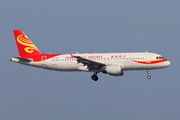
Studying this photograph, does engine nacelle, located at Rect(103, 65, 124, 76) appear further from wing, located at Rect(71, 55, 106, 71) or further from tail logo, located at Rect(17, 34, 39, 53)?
tail logo, located at Rect(17, 34, 39, 53)

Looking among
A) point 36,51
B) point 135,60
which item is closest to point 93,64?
point 135,60

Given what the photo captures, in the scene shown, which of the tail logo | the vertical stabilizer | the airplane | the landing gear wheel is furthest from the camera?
the tail logo

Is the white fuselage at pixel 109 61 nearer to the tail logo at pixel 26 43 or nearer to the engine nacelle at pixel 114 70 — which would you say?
the engine nacelle at pixel 114 70

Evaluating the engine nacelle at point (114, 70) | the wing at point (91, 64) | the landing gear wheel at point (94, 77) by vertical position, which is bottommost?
the landing gear wheel at point (94, 77)

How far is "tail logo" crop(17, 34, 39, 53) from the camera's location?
57.3 m

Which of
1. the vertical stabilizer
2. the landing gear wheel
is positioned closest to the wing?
the landing gear wheel

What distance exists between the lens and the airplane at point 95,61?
52.5 meters

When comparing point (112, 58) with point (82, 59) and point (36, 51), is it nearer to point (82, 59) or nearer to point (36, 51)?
point (82, 59)

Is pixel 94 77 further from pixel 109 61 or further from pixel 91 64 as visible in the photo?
pixel 109 61

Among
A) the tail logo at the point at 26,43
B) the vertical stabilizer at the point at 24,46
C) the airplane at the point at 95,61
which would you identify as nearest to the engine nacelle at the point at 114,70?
the airplane at the point at 95,61

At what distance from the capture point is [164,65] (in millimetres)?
53312

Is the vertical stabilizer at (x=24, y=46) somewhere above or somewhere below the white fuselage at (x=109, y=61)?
above

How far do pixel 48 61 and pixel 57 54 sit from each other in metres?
1.99

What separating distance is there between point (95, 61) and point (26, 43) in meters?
13.6
